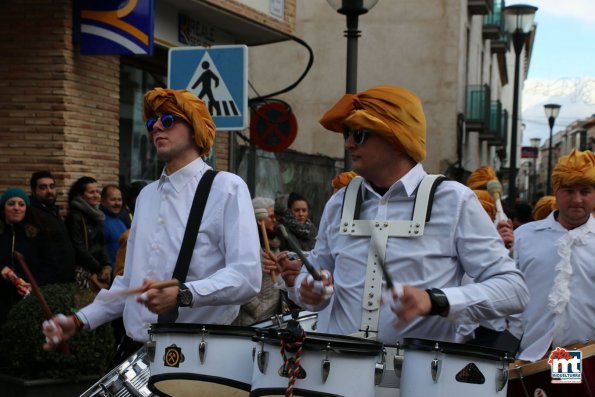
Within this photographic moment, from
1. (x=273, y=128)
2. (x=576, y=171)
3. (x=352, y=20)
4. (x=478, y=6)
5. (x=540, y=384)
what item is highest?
(x=478, y=6)

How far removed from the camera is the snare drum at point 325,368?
3463 mm

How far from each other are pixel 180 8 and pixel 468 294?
13.2m

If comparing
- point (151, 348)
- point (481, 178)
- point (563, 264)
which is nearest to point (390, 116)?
point (151, 348)

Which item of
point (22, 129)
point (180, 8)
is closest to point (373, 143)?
point (22, 129)

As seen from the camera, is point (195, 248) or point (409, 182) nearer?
point (409, 182)

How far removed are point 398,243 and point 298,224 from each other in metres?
6.57

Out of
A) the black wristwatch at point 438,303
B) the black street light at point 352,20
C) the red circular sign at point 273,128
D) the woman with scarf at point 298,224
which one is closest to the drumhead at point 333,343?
the black wristwatch at point 438,303

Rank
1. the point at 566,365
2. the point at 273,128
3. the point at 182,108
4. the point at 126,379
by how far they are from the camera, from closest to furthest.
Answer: the point at 126,379 < the point at 182,108 < the point at 566,365 < the point at 273,128

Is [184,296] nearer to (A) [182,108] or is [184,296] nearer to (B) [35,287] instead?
(B) [35,287]

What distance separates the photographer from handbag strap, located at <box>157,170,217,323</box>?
182 inches

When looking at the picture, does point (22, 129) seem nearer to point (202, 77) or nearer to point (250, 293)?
point (202, 77)

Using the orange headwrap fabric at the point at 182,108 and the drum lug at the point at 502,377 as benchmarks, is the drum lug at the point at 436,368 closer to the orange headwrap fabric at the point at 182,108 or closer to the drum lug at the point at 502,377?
the drum lug at the point at 502,377

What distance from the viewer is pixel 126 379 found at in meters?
4.66

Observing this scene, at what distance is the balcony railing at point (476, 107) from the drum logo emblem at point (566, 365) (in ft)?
88.4
